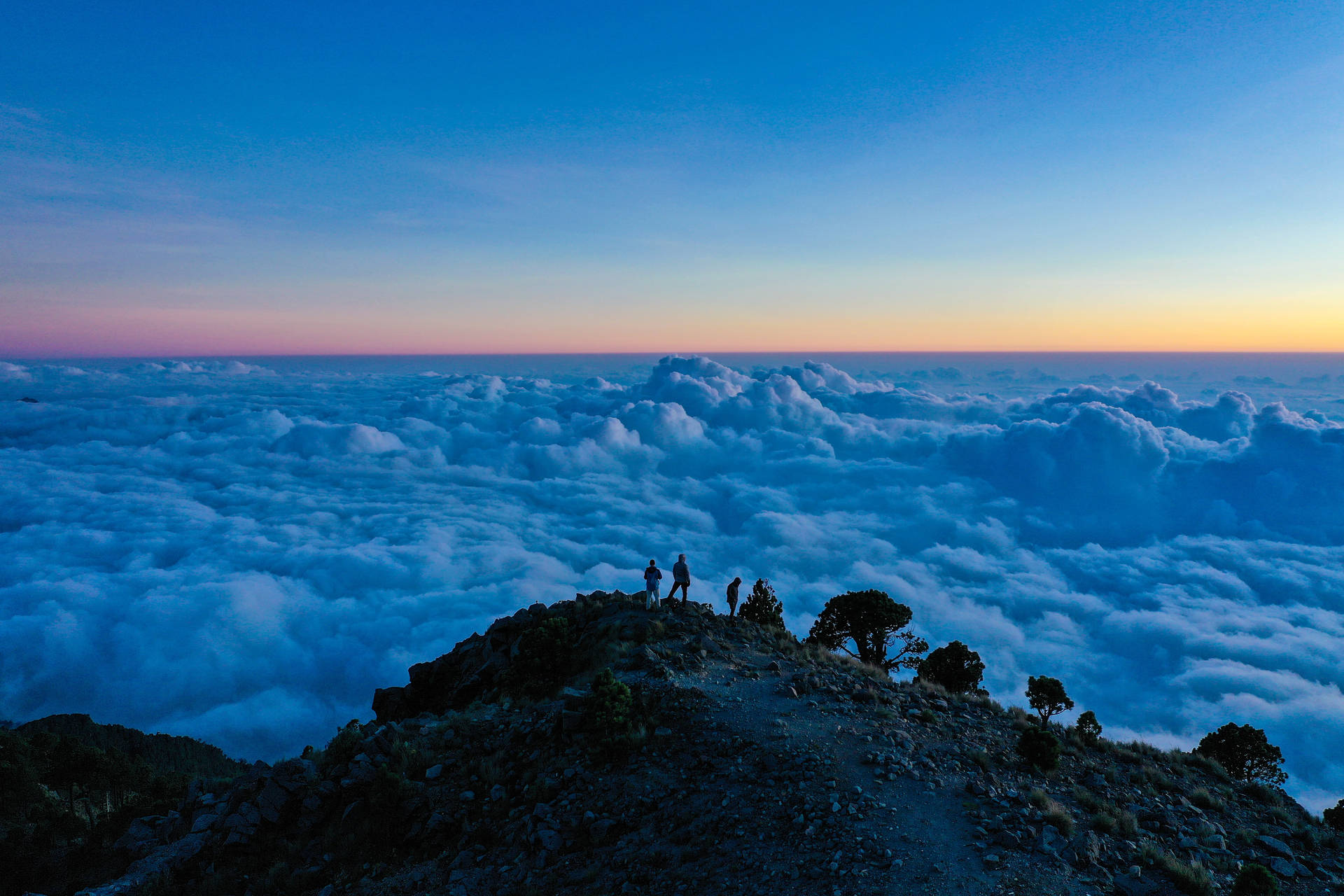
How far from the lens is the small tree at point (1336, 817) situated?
15141 mm

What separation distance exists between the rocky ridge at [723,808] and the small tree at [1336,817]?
774 millimetres

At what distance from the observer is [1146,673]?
101 meters

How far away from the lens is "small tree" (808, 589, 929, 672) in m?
30.0

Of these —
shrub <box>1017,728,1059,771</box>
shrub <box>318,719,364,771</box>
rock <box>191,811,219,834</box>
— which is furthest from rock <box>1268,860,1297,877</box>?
rock <box>191,811,219,834</box>

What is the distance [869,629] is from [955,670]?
176 inches

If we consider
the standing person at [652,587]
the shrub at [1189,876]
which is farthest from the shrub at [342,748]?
the shrub at [1189,876]

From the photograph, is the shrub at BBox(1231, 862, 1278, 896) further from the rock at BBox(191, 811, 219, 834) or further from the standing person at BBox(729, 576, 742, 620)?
the rock at BBox(191, 811, 219, 834)

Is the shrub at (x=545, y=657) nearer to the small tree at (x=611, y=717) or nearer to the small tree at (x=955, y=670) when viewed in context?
the small tree at (x=611, y=717)

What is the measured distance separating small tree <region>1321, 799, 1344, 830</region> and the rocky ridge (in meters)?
0.77

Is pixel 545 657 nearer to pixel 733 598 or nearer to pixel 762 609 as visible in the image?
pixel 733 598

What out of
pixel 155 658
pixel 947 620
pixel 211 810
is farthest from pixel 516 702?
pixel 155 658

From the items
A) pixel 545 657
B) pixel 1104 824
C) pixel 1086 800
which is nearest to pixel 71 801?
pixel 545 657

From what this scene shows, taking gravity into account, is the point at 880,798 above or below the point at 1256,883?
below

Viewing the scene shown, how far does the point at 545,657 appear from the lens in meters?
23.2
